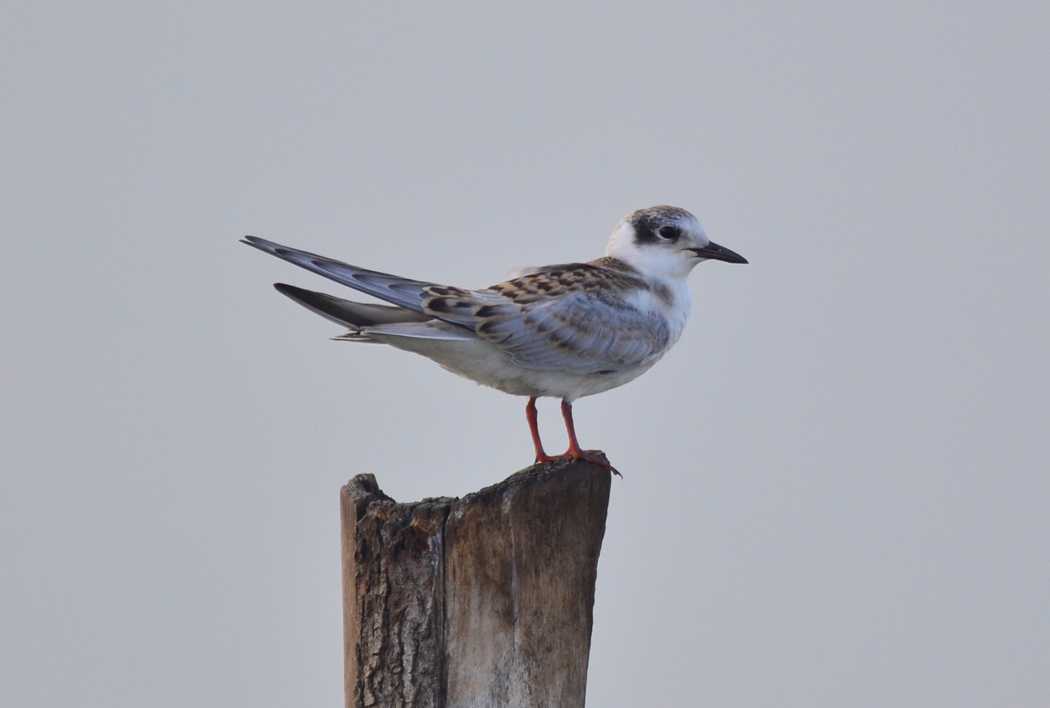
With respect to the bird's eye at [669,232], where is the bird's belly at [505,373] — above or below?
below

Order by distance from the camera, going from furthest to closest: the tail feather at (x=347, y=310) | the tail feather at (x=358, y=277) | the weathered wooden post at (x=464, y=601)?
the tail feather at (x=347, y=310) → the tail feather at (x=358, y=277) → the weathered wooden post at (x=464, y=601)

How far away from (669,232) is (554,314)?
3.28 ft

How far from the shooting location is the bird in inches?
213

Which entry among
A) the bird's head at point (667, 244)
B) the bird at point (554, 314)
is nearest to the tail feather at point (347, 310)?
the bird at point (554, 314)

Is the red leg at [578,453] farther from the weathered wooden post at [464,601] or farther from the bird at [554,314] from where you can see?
the weathered wooden post at [464,601]

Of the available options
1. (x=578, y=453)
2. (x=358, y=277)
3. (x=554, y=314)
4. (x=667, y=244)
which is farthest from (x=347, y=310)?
(x=667, y=244)

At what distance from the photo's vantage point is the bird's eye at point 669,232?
634 centimetres

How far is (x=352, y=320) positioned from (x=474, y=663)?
1.70 m

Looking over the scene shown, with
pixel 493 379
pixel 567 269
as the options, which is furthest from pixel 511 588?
pixel 567 269

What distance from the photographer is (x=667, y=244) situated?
6.38 metres

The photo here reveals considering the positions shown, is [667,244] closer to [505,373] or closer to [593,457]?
[505,373]

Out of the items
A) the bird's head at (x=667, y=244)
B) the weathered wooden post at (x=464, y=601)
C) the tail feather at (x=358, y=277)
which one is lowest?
the weathered wooden post at (x=464, y=601)

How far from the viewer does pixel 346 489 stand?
5.06 meters

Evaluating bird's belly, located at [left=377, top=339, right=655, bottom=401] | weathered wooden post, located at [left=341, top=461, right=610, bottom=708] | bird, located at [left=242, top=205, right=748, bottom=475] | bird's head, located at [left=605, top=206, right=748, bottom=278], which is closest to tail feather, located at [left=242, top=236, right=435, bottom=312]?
bird, located at [left=242, top=205, right=748, bottom=475]
